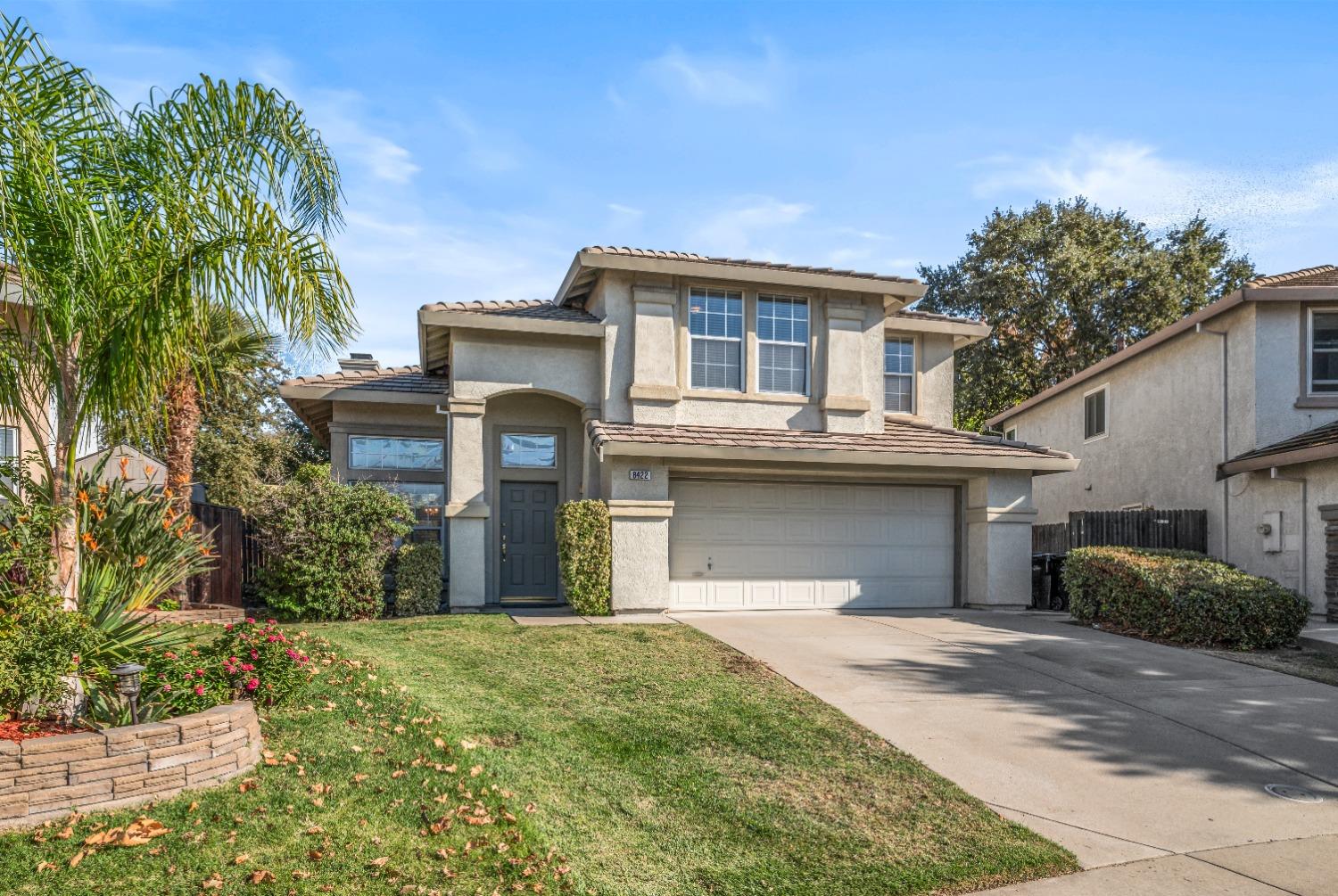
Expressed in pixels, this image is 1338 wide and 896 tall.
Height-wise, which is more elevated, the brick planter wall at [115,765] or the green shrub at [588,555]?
the green shrub at [588,555]

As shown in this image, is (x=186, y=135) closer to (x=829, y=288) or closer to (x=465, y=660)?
(x=465, y=660)

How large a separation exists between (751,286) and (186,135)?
9.83 m

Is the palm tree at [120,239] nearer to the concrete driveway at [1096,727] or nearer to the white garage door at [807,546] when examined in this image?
the concrete driveway at [1096,727]

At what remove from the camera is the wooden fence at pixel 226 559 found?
12969 mm

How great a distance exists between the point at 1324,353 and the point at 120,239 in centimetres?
1794

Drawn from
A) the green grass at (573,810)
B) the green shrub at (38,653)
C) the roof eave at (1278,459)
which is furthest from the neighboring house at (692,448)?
the green shrub at (38,653)

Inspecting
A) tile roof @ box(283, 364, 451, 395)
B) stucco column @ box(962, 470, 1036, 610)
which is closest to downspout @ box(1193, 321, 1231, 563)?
stucco column @ box(962, 470, 1036, 610)

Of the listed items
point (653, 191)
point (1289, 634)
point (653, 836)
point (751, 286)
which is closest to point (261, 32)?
point (653, 191)

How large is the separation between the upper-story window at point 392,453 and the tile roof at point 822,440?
3.61m

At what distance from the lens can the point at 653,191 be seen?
12547 mm

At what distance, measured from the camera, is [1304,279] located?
1648 cm

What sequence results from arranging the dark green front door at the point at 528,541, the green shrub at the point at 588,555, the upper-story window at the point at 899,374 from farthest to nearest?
the upper-story window at the point at 899,374 → the dark green front door at the point at 528,541 → the green shrub at the point at 588,555

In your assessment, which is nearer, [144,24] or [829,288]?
[144,24]

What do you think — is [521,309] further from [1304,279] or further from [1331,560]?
[1304,279]
